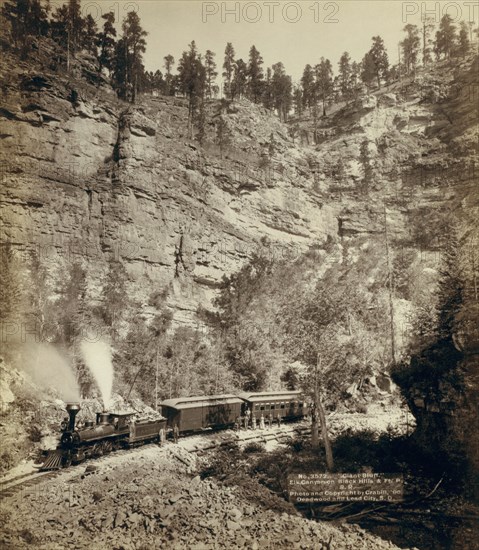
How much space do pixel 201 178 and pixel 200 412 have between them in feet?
79.5

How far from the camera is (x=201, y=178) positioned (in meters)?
36.6

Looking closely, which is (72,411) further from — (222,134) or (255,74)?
(255,74)

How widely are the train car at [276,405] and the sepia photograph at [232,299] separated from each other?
0.14 meters

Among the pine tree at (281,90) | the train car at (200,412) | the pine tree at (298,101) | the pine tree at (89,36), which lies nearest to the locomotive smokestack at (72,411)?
the train car at (200,412)

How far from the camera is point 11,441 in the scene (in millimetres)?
14164

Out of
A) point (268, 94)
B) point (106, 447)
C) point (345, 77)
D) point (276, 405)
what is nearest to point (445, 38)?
point (345, 77)

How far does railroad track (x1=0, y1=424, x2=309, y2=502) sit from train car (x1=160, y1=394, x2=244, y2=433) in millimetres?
539

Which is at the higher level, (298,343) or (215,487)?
(298,343)

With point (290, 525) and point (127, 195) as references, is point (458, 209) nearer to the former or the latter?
point (127, 195)

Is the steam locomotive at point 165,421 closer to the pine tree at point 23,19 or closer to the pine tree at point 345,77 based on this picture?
the pine tree at point 23,19

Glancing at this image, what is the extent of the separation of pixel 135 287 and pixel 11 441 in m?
16.4

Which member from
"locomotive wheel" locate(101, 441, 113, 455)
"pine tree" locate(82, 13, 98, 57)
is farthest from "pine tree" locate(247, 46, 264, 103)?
"locomotive wheel" locate(101, 441, 113, 455)

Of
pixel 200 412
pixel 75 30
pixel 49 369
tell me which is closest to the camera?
pixel 200 412

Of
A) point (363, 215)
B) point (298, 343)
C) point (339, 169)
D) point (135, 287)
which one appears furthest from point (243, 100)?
point (298, 343)
